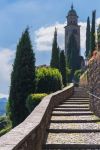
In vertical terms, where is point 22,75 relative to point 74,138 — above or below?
above

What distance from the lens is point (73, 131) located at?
44.3ft

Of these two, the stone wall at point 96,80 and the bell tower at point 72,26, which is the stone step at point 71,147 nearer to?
the stone wall at point 96,80

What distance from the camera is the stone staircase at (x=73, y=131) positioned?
36.9 ft

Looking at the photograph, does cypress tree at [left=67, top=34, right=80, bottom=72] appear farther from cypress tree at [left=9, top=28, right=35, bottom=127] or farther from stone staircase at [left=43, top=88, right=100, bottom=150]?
stone staircase at [left=43, top=88, right=100, bottom=150]

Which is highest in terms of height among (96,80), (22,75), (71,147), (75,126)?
(22,75)

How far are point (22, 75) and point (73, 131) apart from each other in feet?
56.2

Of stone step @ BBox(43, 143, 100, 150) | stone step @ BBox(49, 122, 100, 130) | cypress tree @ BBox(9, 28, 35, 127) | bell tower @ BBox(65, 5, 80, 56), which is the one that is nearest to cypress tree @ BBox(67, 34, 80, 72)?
bell tower @ BBox(65, 5, 80, 56)

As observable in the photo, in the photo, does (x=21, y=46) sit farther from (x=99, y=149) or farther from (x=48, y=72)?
(x=99, y=149)

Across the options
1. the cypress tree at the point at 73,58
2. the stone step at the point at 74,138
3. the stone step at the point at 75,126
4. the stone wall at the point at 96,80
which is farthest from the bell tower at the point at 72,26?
the stone step at the point at 74,138

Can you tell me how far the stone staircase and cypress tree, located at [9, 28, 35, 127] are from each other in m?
11.1

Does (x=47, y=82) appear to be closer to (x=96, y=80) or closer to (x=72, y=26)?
(x=96, y=80)

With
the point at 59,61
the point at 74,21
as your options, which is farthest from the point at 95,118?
the point at 74,21

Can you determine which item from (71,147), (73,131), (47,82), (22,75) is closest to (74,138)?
(71,147)

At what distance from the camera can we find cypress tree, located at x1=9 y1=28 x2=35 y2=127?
2967 cm
